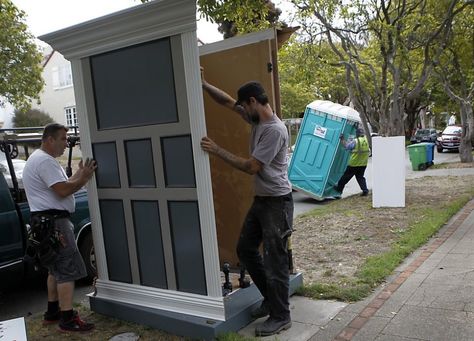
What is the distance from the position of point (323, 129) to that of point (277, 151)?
803 cm

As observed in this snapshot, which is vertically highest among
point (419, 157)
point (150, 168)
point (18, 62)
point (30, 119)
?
point (18, 62)

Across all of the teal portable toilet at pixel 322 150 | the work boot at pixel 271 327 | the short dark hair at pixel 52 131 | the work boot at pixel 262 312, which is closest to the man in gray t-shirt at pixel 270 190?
the work boot at pixel 271 327

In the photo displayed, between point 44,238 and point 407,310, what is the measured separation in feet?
10.2

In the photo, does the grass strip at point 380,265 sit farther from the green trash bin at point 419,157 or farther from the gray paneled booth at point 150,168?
the green trash bin at point 419,157

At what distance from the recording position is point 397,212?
27.1 feet

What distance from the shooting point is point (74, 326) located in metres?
3.97

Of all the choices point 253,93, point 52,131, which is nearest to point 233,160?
point 253,93

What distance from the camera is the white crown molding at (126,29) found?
11.0ft

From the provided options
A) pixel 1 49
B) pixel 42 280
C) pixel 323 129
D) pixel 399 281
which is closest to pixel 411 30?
pixel 323 129

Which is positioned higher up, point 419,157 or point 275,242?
point 275,242

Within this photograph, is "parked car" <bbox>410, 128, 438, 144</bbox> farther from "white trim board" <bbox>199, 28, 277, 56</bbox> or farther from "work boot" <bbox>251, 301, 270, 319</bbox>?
"work boot" <bbox>251, 301, 270, 319</bbox>

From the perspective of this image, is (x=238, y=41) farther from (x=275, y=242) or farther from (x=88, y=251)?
(x=88, y=251)

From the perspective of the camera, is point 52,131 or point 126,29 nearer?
point 126,29

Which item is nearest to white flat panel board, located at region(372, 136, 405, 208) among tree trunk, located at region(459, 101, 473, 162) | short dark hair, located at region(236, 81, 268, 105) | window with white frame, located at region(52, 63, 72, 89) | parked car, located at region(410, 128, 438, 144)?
short dark hair, located at region(236, 81, 268, 105)
